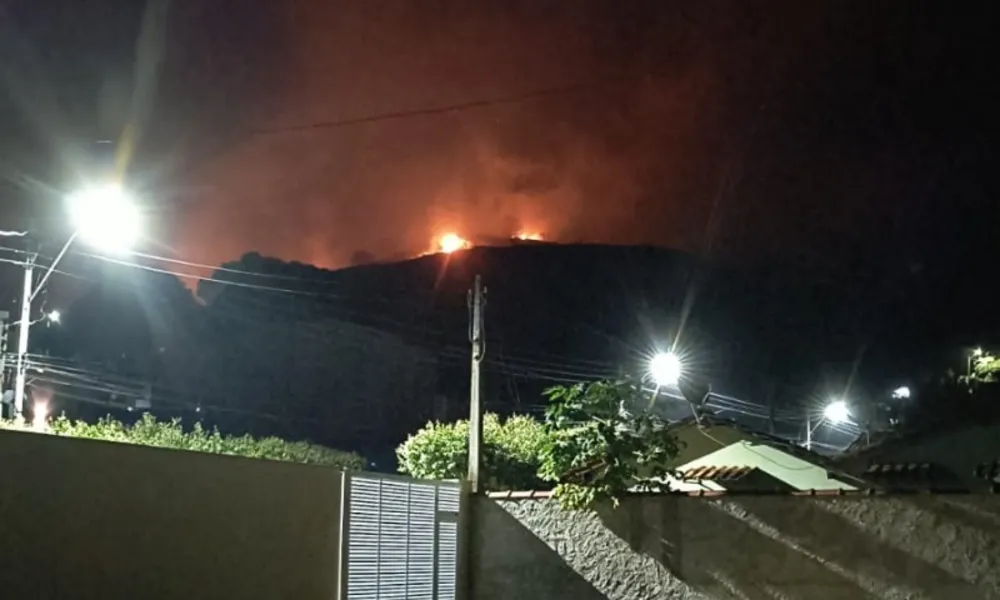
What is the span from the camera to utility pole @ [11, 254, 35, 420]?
1362 cm

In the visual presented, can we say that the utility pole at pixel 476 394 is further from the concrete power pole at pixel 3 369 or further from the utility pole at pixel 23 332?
the concrete power pole at pixel 3 369

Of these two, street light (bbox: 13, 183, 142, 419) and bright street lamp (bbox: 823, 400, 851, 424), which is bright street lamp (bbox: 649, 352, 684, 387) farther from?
bright street lamp (bbox: 823, 400, 851, 424)

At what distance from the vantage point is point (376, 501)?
9.09 m

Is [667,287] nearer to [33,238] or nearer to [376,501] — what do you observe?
[33,238]

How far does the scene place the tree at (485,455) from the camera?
13.1m

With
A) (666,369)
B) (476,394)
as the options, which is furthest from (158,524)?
(666,369)

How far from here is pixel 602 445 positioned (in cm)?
989

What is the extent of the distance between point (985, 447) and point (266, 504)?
12826mm

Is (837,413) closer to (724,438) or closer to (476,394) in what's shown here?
(724,438)

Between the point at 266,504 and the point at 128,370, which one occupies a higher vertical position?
the point at 128,370

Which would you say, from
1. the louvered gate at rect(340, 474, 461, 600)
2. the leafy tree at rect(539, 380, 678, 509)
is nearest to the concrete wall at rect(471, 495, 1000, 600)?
the leafy tree at rect(539, 380, 678, 509)

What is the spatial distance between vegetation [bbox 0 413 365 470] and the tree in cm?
94

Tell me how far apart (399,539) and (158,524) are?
3352 millimetres

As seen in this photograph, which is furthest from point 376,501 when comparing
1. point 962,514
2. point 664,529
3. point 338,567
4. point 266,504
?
point 962,514
